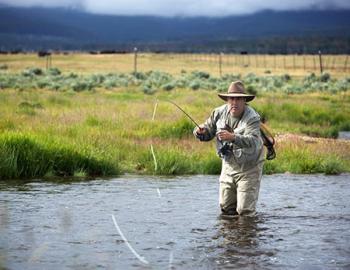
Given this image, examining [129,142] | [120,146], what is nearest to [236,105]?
[120,146]

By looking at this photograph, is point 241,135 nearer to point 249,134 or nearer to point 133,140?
point 249,134

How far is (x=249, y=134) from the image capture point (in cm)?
1027

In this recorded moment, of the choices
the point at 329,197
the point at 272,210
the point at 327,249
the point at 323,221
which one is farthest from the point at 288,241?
the point at 329,197

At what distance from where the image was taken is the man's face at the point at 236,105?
34.2 ft

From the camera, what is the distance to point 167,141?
741 inches

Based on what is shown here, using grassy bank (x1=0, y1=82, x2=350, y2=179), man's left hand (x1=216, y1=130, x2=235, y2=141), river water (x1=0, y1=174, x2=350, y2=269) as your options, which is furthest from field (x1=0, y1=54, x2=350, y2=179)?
man's left hand (x1=216, y1=130, x2=235, y2=141)

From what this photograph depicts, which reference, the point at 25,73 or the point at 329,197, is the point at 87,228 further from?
the point at 25,73

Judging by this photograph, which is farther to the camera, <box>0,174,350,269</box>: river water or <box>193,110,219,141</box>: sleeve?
<box>193,110,219,141</box>: sleeve

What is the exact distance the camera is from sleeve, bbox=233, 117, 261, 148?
10.1 meters

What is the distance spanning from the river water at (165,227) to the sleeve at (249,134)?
3.57 ft

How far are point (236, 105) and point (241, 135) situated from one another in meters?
0.49

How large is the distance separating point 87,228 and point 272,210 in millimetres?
3067

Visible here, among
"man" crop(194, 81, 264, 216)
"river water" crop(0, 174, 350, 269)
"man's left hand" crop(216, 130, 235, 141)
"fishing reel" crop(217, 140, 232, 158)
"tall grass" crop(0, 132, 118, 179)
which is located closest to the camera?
"river water" crop(0, 174, 350, 269)

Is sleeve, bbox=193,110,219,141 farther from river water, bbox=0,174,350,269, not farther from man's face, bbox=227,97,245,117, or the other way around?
river water, bbox=0,174,350,269
